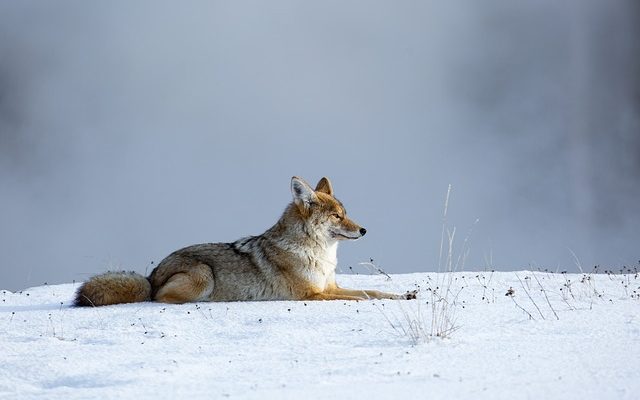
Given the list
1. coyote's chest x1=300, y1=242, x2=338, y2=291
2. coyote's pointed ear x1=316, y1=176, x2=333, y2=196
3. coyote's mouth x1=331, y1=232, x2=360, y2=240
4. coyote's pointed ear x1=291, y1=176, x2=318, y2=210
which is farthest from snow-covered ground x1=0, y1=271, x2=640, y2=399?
coyote's pointed ear x1=316, y1=176, x2=333, y2=196

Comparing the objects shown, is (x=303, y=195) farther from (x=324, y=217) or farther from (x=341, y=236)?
(x=341, y=236)

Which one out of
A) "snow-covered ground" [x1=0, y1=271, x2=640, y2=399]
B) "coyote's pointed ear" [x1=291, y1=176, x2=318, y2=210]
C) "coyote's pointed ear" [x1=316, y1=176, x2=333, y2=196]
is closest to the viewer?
"snow-covered ground" [x1=0, y1=271, x2=640, y2=399]

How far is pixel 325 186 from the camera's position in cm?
1213

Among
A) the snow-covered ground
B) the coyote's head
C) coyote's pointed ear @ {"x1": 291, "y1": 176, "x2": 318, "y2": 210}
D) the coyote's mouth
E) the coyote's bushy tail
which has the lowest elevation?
the coyote's bushy tail

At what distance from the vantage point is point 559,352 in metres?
6.91

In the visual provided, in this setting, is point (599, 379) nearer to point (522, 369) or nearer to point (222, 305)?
point (522, 369)

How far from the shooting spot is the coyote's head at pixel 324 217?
449 inches

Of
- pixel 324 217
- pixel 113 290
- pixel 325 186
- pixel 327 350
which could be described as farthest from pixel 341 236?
pixel 327 350

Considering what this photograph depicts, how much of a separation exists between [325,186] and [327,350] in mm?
5025

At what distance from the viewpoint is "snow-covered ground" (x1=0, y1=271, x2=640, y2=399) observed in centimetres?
593

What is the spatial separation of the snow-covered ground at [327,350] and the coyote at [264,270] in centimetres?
49

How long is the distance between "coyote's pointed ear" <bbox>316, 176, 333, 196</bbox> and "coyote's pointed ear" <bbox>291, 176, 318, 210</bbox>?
647mm

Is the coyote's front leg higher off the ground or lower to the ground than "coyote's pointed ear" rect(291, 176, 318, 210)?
lower

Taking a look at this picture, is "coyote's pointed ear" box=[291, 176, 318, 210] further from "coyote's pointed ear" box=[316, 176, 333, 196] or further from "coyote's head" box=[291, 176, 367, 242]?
"coyote's pointed ear" box=[316, 176, 333, 196]
